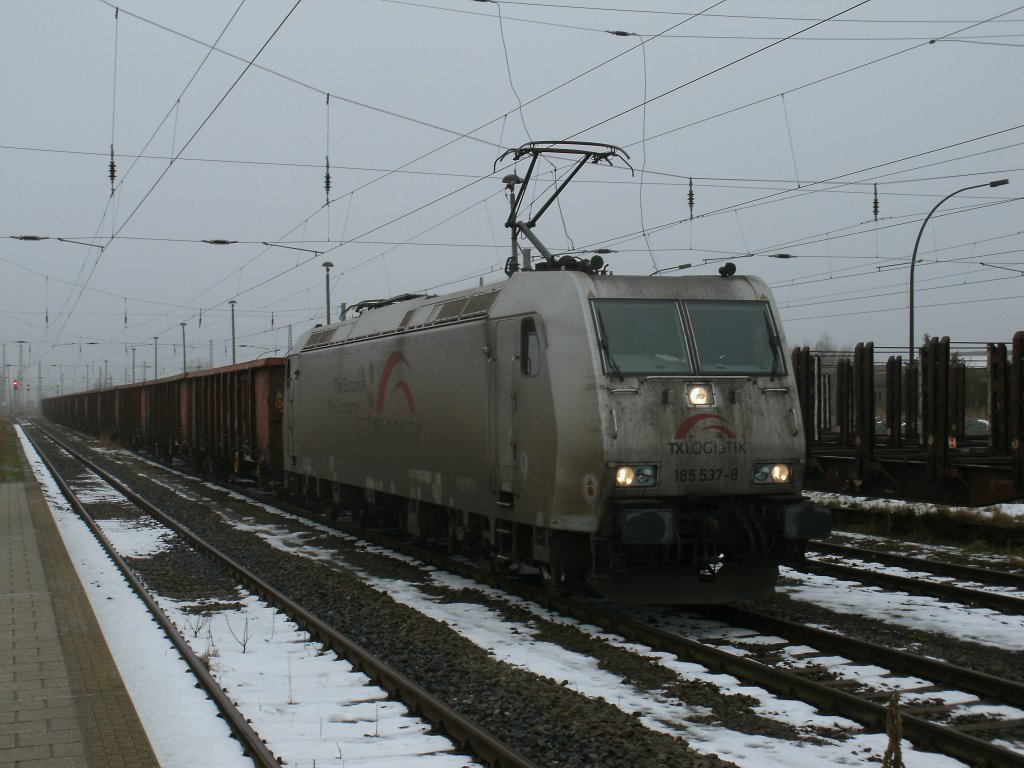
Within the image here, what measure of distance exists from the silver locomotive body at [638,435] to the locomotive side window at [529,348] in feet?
0.06

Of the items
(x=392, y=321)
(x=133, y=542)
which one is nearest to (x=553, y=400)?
(x=392, y=321)

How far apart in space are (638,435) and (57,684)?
16.2ft

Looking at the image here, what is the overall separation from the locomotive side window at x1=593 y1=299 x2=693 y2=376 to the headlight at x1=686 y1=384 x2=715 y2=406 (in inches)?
8.1

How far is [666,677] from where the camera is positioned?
7582mm

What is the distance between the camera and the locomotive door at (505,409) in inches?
407

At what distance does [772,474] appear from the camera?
9.48 metres

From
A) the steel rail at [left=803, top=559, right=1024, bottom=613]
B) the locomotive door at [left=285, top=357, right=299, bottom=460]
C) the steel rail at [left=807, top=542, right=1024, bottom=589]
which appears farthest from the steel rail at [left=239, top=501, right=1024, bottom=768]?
the locomotive door at [left=285, top=357, right=299, bottom=460]

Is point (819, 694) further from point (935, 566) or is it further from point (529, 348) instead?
point (935, 566)

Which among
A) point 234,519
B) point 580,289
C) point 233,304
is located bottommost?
point 234,519

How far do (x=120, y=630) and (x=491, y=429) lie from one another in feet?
13.3

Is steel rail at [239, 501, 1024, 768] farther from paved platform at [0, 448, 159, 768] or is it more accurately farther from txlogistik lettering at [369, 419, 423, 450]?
paved platform at [0, 448, 159, 768]

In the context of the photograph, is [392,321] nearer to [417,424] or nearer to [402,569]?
[417,424]

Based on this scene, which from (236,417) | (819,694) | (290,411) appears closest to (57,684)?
(819,694)

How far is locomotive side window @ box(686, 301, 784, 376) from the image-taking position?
9.65 metres
